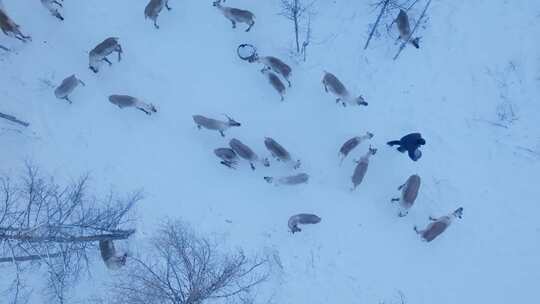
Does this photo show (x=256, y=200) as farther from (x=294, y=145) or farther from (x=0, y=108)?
(x=0, y=108)

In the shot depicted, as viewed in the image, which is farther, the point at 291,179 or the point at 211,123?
the point at 211,123

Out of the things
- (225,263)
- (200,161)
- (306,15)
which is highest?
→ (306,15)

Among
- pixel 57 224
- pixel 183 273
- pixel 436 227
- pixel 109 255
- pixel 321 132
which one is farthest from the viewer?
pixel 321 132

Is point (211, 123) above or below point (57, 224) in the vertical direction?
above

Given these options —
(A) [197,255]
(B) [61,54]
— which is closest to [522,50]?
(A) [197,255]

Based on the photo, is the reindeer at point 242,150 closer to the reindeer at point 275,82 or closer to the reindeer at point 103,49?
the reindeer at point 275,82

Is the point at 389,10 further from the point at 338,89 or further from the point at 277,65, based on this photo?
the point at 277,65

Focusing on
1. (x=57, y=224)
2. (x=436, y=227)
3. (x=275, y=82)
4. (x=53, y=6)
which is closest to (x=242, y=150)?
(x=275, y=82)
